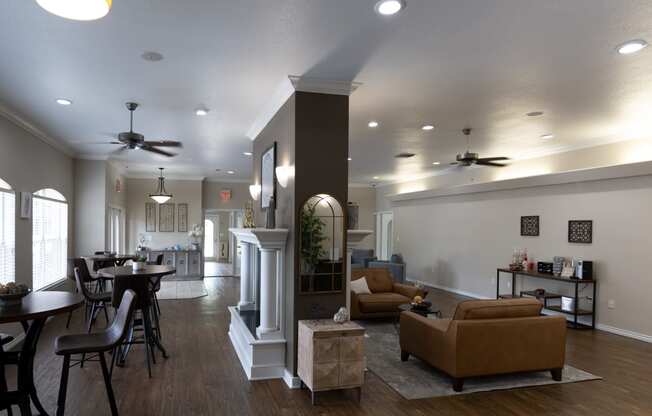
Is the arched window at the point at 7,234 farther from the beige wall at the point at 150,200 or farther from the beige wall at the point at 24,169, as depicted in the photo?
the beige wall at the point at 150,200

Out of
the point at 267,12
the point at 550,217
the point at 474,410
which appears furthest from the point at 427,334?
the point at 550,217

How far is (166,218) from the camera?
1129 centimetres

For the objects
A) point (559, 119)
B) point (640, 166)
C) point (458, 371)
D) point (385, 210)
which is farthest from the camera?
point (385, 210)

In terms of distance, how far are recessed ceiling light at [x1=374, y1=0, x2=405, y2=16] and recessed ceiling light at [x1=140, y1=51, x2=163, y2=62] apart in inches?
71.1

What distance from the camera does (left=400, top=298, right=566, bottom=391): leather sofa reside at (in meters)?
3.81

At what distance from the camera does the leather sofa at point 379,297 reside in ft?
20.9

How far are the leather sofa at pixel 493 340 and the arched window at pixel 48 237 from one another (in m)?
5.45

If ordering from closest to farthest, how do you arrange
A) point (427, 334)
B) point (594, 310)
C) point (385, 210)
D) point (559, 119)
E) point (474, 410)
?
1. point (474, 410)
2. point (427, 334)
3. point (559, 119)
4. point (594, 310)
5. point (385, 210)

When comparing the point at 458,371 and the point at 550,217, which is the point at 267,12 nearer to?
the point at 458,371

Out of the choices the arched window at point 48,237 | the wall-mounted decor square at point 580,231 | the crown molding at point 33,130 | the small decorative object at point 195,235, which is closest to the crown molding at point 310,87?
the crown molding at point 33,130

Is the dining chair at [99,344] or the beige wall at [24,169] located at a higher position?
the beige wall at [24,169]

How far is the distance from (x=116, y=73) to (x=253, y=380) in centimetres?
309

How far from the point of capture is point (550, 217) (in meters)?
7.15

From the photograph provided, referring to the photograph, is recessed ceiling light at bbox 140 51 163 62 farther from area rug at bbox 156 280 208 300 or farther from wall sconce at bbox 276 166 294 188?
area rug at bbox 156 280 208 300
